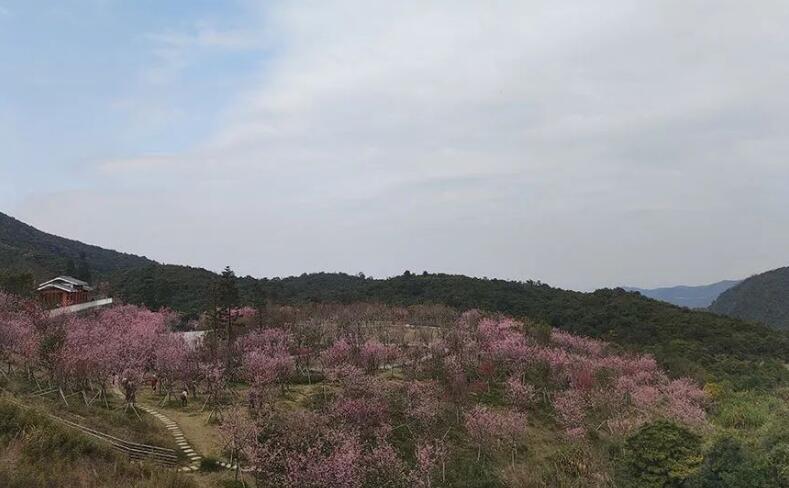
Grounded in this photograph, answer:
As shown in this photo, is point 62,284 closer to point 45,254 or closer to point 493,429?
point 45,254

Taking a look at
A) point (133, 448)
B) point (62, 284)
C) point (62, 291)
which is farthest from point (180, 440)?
point (62, 284)

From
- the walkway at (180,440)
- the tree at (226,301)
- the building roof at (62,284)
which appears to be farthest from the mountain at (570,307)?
the walkway at (180,440)

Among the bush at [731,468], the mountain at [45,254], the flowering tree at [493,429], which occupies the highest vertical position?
the mountain at [45,254]

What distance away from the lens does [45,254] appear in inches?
2933

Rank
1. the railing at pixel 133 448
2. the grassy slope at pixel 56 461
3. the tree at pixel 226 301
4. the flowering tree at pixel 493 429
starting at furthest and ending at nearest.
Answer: the tree at pixel 226 301 → the flowering tree at pixel 493 429 → the railing at pixel 133 448 → the grassy slope at pixel 56 461

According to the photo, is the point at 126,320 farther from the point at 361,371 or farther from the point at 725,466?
the point at 725,466

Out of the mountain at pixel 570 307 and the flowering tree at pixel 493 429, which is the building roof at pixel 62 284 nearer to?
the mountain at pixel 570 307

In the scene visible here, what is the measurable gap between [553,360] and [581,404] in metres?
5.32

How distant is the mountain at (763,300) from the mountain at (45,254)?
99152 millimetres

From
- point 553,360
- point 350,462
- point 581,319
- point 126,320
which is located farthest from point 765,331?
point 126,320

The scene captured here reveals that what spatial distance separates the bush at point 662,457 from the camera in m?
15.7

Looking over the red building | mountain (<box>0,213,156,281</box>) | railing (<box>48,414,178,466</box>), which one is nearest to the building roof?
the red building

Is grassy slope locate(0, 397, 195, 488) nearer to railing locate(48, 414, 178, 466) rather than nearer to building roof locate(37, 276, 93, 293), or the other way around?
railing locate(48, 414, 178, 466)

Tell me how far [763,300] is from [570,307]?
1988 inches
